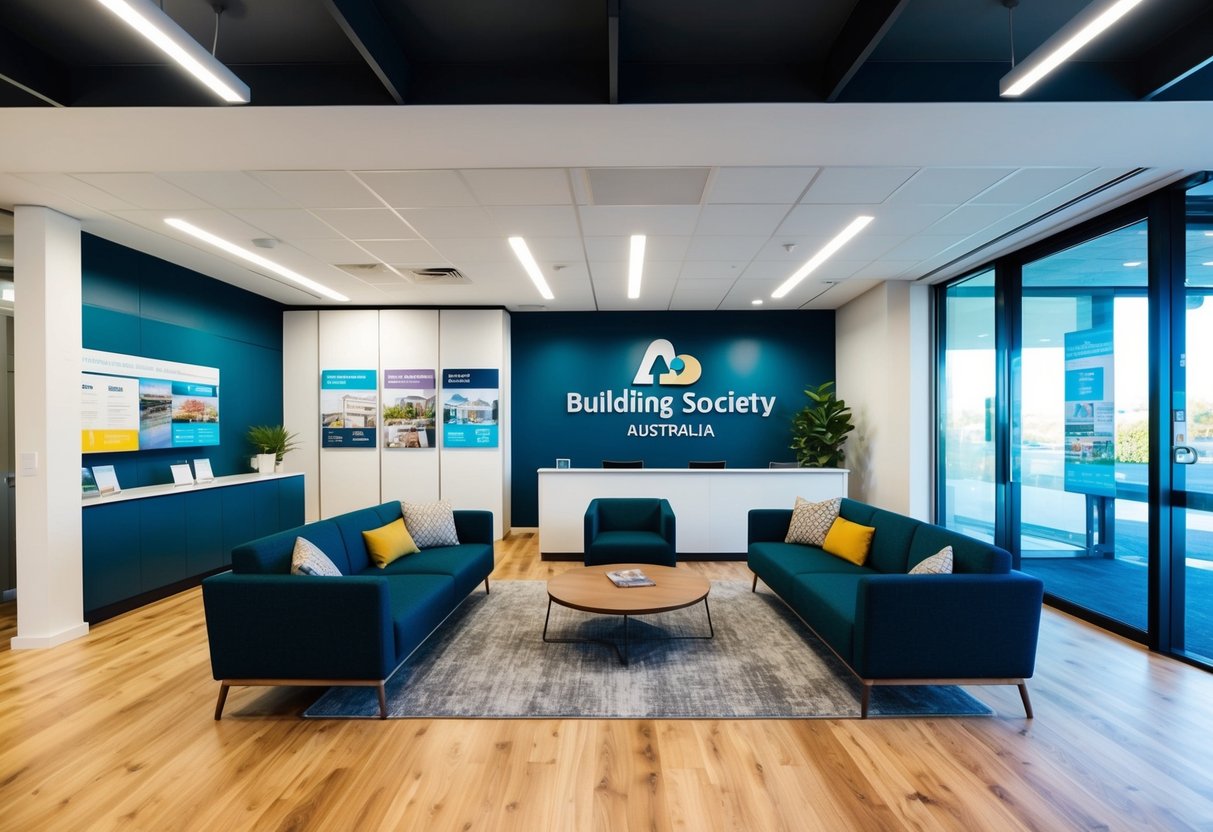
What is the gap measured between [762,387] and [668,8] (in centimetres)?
594

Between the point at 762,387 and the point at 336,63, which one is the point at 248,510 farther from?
the point at 762,387

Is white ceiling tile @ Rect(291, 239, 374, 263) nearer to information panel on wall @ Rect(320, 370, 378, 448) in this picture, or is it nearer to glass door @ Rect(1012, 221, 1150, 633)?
information panel on wall @ Rect(320, 370, 378, 448)

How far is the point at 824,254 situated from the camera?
529 centimetres

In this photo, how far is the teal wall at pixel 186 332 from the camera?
15.8 ft

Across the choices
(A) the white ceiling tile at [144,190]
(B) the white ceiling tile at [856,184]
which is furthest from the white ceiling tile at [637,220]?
(A) the white ceiling tile at [144,190]

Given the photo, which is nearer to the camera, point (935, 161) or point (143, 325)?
point (935, 161)

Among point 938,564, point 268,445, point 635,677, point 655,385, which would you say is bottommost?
point 635,677

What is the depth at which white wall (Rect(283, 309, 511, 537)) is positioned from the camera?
735 centimetres

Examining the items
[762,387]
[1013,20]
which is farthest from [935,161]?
[762,387]

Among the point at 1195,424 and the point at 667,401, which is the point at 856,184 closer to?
the point at 1195,424

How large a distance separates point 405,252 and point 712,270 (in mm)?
3137

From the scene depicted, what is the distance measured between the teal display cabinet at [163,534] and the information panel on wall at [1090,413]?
7869mm

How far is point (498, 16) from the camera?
2803mm

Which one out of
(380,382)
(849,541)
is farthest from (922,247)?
(380,382)
